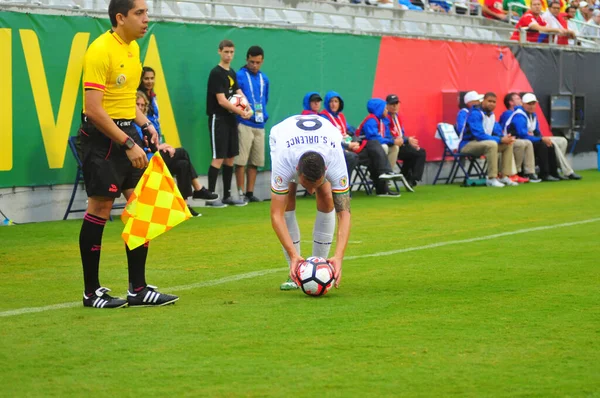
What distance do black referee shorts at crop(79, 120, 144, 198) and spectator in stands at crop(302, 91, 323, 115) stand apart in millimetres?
10223

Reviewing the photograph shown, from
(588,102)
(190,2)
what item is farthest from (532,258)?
(588,102)

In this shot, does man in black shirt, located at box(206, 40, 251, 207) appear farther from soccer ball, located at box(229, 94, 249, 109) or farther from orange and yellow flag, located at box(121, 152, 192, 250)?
orange and yellow flag, located at box(121, 152, 192, 250)

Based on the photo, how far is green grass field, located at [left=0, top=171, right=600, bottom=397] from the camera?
552 cm

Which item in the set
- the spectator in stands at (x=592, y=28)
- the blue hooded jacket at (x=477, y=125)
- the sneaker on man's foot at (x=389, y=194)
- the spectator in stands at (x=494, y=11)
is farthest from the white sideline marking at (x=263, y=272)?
the spectator in stands at (x=592, y=28)

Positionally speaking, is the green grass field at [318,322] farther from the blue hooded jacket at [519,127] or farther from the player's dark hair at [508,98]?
the player's dark hair at [508,98]

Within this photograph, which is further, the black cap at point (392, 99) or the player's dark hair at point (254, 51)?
the black cap at point (392, 99)

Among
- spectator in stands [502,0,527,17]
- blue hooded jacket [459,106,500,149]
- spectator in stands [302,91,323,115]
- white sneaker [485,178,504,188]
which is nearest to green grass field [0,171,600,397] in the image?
spectator in stands [302,91,323,115]

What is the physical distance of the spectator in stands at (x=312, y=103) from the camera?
17812 millimetres

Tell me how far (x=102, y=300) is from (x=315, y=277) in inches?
60.4

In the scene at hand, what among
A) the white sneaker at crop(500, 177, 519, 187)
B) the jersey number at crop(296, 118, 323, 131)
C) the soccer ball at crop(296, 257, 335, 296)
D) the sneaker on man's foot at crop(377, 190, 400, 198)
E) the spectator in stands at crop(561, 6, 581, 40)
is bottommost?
the white sneaker at crop(500, 177, 519, 187)

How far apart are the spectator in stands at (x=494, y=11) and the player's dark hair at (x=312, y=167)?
20888mm

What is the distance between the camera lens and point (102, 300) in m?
7.72

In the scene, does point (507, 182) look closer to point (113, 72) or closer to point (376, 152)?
point (376, 152)

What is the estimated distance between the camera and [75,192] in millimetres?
14578
